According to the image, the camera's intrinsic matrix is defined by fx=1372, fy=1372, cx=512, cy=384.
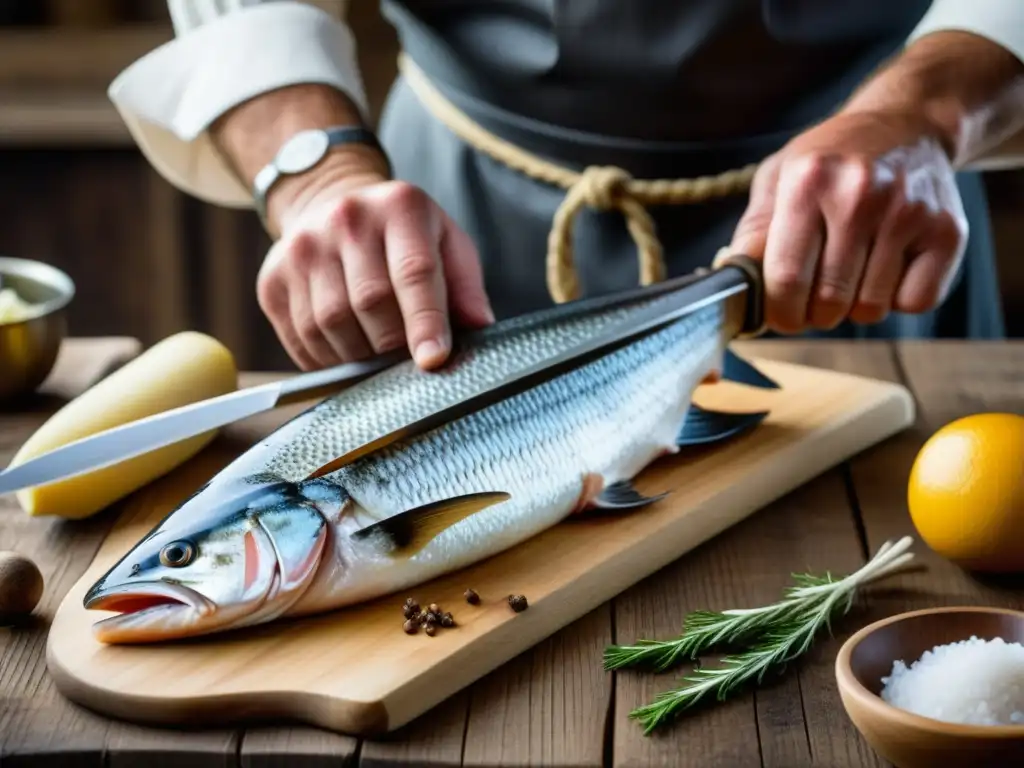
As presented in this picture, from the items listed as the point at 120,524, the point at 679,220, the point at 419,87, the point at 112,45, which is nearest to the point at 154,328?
the point at 112,45

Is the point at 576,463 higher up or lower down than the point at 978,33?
lower down

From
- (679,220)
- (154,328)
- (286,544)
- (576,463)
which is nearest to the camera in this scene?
(286,544)

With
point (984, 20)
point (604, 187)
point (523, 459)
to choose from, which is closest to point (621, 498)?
point (523, 459)

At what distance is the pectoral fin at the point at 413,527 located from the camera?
1170 mm

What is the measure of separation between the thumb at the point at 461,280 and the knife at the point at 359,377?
7cm

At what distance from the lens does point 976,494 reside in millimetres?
1232

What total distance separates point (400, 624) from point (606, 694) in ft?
0.62

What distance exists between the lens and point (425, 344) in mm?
1341

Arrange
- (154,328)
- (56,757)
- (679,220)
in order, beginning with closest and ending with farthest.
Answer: (56,757) < (679,220) < (154,328)

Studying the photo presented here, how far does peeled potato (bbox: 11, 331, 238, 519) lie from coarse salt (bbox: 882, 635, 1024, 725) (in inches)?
31.5

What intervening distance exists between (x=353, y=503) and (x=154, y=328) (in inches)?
95.9

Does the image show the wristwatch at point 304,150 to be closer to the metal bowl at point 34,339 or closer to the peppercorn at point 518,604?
the metal bowl at point 34,339

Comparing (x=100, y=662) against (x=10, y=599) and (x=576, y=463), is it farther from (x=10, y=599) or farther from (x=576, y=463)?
(x=576, y=463)

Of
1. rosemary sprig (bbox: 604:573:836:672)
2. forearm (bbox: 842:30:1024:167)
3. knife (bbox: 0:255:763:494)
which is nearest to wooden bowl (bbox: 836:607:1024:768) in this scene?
rosemary sprig (bbox: 604:573:836:672)
